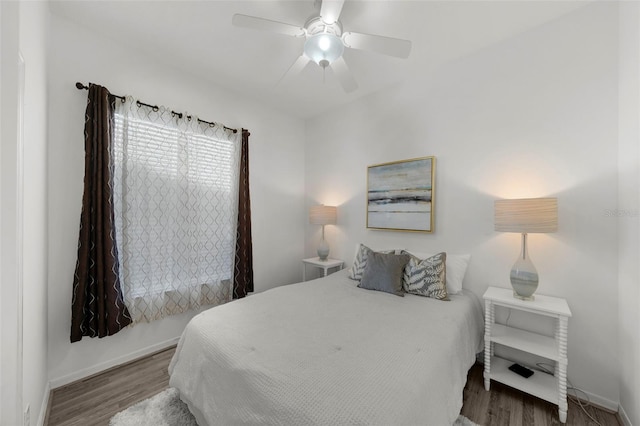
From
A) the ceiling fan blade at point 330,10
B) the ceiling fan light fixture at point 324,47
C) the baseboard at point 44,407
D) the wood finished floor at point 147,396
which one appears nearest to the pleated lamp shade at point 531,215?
the wood finished floor at point 147,396

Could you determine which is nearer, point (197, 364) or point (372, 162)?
point (197, 364)

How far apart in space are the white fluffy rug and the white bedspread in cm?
21

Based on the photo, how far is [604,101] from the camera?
70.4 inches

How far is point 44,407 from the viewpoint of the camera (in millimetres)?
1692

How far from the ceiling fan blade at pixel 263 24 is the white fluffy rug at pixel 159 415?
245cm

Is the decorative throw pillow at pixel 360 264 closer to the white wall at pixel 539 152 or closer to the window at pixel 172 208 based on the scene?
the white wall at pixel 539 152

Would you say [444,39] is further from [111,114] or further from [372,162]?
[111,114]

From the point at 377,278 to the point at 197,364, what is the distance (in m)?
1.50

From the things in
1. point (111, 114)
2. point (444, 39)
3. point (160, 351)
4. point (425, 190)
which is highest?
point (444, 39)

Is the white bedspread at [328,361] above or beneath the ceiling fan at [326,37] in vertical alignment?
beneath

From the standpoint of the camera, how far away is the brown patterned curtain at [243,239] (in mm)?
2936

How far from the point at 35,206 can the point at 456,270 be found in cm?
305

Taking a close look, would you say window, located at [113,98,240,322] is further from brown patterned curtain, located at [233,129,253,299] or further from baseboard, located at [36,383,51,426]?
baseboard, located at [36,383,51,426]

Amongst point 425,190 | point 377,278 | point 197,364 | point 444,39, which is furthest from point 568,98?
point 197,364
